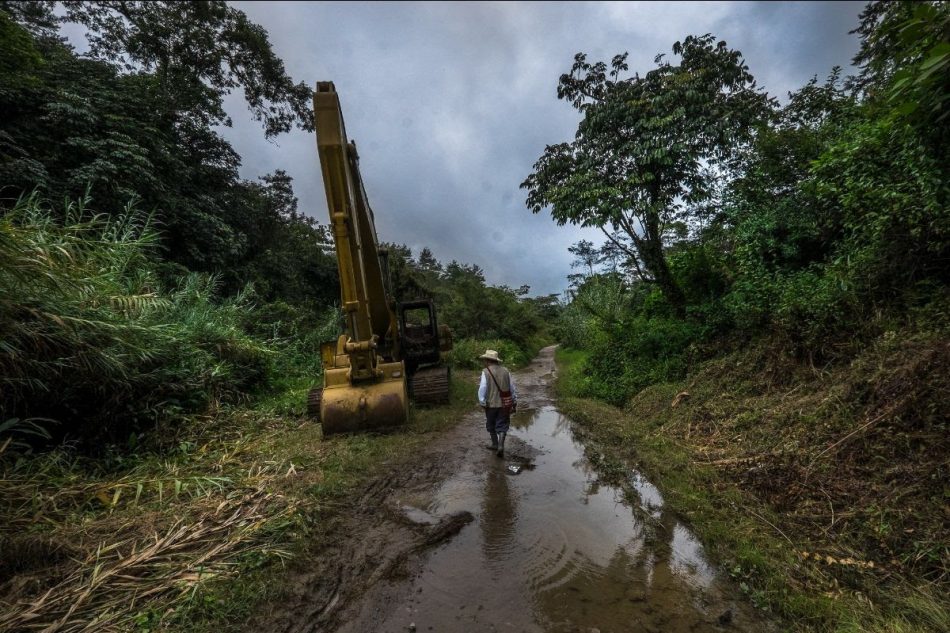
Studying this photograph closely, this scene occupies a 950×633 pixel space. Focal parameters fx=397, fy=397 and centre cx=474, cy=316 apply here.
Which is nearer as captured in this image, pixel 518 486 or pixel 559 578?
pixel 559 578

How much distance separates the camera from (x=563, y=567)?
324cm

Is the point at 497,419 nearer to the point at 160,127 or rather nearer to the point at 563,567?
the point at 563,567

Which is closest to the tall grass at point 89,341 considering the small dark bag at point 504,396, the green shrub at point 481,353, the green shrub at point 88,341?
the green shrub at point 88,341

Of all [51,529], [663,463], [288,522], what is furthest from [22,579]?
[663,463]

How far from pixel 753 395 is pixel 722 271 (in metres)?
2.91

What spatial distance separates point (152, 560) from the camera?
3.05 m

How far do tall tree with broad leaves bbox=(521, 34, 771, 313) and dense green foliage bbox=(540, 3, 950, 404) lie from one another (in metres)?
0.05

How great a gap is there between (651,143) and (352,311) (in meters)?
6.97

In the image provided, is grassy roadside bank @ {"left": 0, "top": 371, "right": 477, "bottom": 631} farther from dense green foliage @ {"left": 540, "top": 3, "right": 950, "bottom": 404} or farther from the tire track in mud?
dense green foliage @ {"left": 540, "top": 3, "right": 950, "bottom": 404}

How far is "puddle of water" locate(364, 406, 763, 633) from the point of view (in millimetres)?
2660

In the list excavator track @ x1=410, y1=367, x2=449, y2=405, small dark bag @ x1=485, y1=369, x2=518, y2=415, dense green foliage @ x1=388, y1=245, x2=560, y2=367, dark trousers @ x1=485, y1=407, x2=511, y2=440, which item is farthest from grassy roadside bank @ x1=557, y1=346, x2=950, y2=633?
dense green foliage @ x1=388, y1=245, x2=560, y2=367

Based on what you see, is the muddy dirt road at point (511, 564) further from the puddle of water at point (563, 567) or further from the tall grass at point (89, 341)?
the tall grass at point (89, 341)

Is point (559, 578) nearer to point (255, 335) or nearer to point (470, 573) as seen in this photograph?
point (470, 573)

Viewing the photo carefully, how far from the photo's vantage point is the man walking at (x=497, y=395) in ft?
19.5
